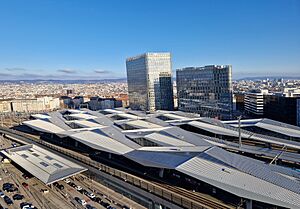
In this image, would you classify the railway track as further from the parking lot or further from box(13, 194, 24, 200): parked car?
box(13, 194, 24, 200): parked car

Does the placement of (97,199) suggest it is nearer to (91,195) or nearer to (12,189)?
(91,195)

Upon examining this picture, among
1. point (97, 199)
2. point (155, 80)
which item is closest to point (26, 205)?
point (97, 199)

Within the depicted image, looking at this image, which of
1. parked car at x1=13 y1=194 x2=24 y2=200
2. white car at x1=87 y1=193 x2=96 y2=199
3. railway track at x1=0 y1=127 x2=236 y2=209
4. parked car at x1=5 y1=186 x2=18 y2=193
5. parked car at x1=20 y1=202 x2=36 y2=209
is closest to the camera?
railway track at x1=0 y1=127 x2=236 y2=209

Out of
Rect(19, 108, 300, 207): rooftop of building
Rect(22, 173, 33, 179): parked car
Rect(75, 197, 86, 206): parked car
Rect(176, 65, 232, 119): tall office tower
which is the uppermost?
Rect(176, 65, 232, 119): tall office tower

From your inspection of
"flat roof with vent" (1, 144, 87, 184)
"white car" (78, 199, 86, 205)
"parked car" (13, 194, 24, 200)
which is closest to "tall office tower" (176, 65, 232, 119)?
"flat roof with vent" (1, 144, 87, 184)

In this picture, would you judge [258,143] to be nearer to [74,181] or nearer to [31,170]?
[74,181]

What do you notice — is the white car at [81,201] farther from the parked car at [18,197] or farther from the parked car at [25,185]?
the parked car at [25,185]
